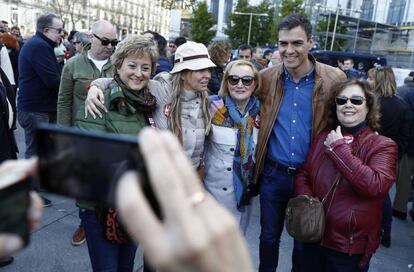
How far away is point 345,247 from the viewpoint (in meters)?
2.35

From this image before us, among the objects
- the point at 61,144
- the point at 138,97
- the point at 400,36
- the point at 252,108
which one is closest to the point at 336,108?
the point at 252,108

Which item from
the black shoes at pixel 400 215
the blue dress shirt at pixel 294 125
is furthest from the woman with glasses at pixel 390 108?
the blue dress shirt at pixel 294 125

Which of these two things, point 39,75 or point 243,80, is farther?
point 39,75

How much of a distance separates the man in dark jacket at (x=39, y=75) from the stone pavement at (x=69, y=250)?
3.11ft

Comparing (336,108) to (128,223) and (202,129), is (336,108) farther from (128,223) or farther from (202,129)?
(128,223)

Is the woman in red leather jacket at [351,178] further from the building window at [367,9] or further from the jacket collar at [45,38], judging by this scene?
the building window at [367,9]

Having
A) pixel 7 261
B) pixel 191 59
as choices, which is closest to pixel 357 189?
pixel 191 59

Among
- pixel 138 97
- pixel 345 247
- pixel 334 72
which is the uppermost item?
pixel 334 72

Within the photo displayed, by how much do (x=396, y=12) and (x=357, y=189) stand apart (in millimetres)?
36041

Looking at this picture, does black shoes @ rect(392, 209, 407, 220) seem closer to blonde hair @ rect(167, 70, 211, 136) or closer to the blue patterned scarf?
the blue patterned scarf

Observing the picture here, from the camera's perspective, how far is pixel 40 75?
4.18 metres

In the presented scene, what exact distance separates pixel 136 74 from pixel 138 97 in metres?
0.15

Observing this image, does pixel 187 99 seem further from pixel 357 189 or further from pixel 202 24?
pixel 202 24

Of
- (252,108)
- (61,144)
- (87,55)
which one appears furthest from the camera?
(87,55)
